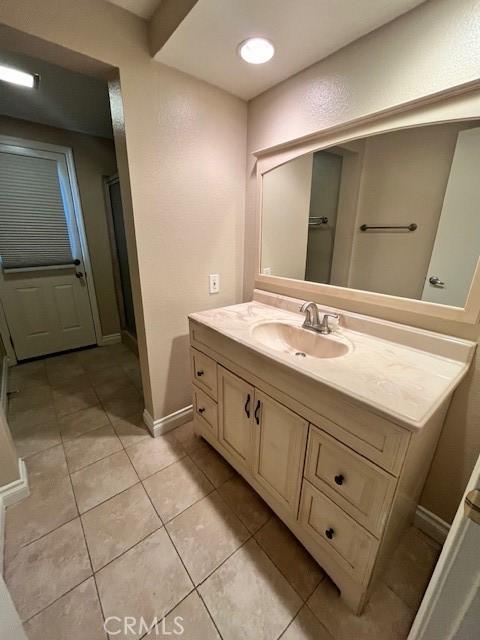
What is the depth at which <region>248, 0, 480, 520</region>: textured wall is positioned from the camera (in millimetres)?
853

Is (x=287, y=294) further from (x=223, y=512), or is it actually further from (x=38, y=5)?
(x=38, y=5)

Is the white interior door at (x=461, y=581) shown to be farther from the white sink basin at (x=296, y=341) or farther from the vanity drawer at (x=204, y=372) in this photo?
the vanity drawer at (x=204, y=372)

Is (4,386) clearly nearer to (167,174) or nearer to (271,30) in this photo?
(167,174)

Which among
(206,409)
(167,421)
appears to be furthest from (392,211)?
(167,421)

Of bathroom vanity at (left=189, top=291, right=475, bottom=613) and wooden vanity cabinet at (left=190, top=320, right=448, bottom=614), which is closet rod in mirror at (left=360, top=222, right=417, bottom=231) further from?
wooden vanity cabinet at (left=190, top=320, right=448, bottom=614)

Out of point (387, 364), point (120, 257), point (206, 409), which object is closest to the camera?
point (387, 364)

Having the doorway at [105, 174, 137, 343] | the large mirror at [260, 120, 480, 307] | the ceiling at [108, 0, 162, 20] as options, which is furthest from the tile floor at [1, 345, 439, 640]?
the ceiling at [108, 0, 162, 20]

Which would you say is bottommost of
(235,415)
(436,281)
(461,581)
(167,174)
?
(235,415)

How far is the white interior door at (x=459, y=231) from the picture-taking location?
2.99ft

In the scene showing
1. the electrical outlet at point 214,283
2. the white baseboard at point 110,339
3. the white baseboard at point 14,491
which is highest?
the electrical outlet at point 214,283

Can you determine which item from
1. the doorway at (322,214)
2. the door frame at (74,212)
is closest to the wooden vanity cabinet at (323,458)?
the doorway at (322,214)

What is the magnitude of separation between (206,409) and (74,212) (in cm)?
242

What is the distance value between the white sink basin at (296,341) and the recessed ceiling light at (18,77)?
6.32 feet

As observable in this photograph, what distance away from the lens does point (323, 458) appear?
2.93ft
